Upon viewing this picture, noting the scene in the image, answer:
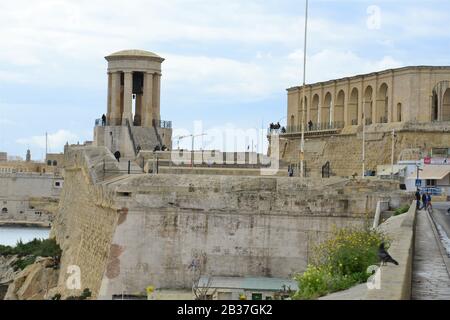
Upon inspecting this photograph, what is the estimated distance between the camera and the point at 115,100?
3962 cm

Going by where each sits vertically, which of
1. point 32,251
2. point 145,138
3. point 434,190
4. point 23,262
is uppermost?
point 145,138

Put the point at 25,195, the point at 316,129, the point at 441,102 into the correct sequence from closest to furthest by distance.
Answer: the point at 441,102
the point at 316,129
the point at 25,195

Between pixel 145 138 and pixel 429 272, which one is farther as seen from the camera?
pixel 145 138

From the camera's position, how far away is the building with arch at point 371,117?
38.3 metres

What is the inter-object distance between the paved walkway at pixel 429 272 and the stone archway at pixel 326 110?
3125 cm

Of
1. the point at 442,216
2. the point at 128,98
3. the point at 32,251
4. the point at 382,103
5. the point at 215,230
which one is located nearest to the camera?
the point at 442,216

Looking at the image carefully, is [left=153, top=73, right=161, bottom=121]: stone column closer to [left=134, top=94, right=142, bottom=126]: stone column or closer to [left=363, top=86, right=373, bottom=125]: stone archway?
[left=134, top=94, right=142, bottom=126]: stone column

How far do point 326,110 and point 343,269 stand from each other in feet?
120

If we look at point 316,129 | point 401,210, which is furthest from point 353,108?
point 401,210

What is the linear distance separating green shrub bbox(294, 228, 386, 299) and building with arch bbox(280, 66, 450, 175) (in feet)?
77.6

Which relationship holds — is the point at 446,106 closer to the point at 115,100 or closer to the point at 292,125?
the point at 292,125

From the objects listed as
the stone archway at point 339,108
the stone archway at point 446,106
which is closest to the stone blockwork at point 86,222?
the stone archway at point 339,108

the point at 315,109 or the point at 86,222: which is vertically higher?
the point at 315,109
